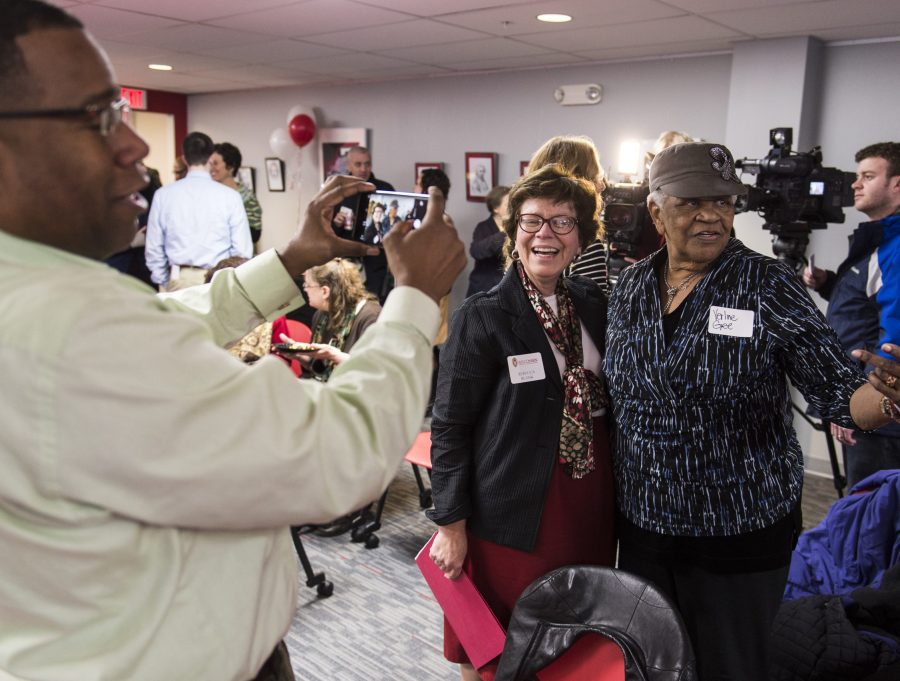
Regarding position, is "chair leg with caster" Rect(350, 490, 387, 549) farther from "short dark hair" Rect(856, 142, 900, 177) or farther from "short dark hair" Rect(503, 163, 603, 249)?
"short dark hair" Rect(856, 142, 900, 177)

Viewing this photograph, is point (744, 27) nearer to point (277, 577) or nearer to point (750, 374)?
point (750, 374)

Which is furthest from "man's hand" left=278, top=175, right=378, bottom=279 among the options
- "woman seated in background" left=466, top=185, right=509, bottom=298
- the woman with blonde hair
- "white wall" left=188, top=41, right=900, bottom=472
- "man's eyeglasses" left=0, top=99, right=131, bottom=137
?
"woman seated in background" left=466, top=185, right=509, bottom=298

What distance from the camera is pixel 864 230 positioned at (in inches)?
128

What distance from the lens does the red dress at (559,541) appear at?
74.0 inches

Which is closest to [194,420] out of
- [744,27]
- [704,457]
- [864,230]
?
[704,457]

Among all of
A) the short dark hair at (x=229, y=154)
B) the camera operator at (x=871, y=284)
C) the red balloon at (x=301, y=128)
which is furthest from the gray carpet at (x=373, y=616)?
the red balloon at (x=301, y=128)

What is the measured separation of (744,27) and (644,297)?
10.5ft

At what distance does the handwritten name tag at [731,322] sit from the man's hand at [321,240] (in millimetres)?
850

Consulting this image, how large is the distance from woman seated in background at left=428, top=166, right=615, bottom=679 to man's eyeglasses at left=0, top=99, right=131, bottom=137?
4.06ft

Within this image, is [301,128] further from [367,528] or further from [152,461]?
[152,461]

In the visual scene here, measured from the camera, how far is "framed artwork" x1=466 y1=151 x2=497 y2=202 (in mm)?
6512

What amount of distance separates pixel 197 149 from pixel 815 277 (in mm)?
3574

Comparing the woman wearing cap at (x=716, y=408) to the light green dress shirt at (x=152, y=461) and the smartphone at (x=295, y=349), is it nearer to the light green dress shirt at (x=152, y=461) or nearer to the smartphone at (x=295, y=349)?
the light green dress shirt at (x=152, y=461)

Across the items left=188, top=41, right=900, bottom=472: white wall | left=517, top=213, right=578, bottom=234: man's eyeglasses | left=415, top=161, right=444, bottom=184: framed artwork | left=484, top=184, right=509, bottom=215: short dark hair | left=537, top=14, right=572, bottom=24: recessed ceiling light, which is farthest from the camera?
left=415, top=161, right=444, bottom=184: framed artwork
